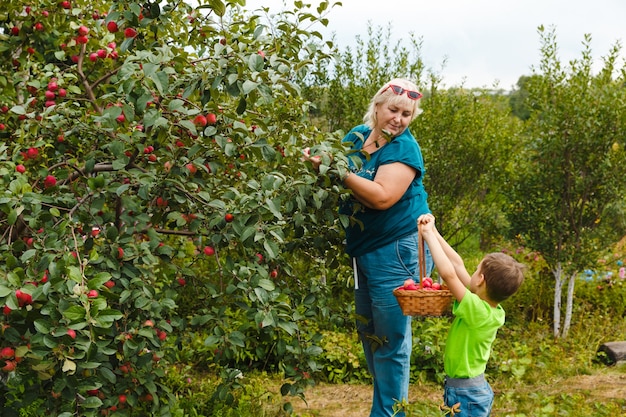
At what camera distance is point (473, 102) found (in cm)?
631

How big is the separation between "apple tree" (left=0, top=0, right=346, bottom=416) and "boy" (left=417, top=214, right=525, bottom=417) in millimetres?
493

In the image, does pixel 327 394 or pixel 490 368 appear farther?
pixel 490 368

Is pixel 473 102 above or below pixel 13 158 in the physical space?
above

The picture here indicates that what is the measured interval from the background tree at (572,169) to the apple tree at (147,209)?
3.26 meters

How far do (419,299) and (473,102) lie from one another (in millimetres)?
4232

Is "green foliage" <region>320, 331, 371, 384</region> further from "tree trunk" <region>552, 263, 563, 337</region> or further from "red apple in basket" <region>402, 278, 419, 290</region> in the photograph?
"red apple in basket" <region>402, 278, 419, 290</region>

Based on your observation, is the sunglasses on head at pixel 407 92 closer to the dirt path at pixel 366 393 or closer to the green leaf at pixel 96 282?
the green leaf at pixel 96 282

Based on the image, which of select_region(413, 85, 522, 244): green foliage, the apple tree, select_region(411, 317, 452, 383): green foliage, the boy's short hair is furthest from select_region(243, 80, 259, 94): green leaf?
select_region(413, 85, 522, 244): green foliage

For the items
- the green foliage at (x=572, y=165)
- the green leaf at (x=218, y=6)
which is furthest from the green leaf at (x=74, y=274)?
the green foliage at (x=572, y=165)

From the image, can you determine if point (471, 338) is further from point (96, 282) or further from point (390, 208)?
point (96, 282)

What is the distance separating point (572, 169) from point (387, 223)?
3.43m

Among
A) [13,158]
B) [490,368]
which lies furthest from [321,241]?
[490,368]

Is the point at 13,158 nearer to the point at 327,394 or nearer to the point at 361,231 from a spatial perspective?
the point at 361,231

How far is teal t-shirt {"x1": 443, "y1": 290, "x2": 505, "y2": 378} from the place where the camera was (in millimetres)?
2568
